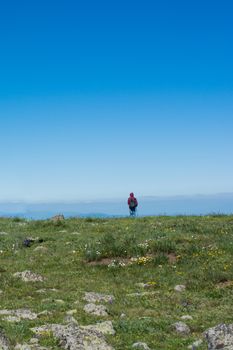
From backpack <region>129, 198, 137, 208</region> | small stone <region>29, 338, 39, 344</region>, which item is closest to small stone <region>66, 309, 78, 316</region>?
small stone <region>29, 338, 39, 344</region>

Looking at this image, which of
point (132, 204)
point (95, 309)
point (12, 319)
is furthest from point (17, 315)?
point (132, 204)

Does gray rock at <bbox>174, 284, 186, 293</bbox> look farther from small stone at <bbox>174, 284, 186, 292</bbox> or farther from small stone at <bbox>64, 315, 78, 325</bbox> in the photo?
small stone at <bbox>64, 315, 78, 325</bbox>

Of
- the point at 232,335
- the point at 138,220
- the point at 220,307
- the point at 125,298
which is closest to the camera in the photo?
the point at 232,335

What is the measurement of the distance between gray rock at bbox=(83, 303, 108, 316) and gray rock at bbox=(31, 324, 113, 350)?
308 centimetres

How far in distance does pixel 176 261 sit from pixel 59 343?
12.9 meters

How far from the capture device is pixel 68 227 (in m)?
37.4

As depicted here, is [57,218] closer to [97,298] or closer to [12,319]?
[97,298]

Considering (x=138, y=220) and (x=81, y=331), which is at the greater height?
(x=138, y=220)

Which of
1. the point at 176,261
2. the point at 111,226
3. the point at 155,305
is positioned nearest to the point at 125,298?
the point at 155,305

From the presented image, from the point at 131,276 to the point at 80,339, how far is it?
35.9 feet

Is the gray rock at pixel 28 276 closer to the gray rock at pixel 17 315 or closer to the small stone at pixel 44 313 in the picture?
the gray rock at pixel 17 315

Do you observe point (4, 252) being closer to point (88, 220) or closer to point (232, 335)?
point (88, 220)

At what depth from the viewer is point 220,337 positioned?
43.4 feet

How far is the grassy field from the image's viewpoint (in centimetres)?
1571
